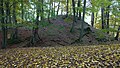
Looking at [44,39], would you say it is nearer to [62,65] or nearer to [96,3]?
[96,3]

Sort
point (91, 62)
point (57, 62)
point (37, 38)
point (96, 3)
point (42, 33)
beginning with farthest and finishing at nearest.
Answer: point (42, 33) → point (37, 38) → point (96, 3) → point (57, 62) → point (91, 62)

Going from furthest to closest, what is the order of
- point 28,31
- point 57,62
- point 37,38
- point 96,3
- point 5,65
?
point 28,31 < point 37,38 < point 96,3 < point 5,65 < point 57,62

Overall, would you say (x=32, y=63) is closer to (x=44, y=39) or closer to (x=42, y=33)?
(x=44, y=39)

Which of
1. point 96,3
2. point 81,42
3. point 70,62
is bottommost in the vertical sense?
point 81,42

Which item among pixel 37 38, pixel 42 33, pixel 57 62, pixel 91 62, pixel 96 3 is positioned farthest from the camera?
pixel 42 33

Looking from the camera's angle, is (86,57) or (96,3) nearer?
(86,57)

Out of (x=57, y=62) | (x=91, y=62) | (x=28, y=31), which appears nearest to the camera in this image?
(x=91, y=62)

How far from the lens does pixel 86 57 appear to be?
8328mm

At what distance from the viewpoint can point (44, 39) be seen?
2152cm

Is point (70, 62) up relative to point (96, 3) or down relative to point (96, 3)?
down

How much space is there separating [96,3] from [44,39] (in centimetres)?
694

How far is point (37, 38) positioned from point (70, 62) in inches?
538

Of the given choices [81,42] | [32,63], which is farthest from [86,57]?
[81,42]

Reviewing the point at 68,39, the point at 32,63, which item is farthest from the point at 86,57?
the point at 68,39
